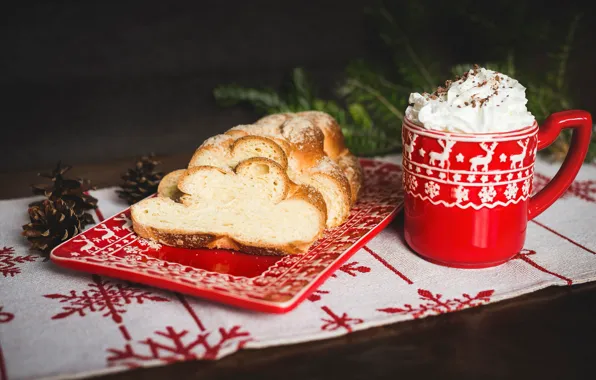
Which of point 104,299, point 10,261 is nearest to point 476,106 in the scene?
point 104,299

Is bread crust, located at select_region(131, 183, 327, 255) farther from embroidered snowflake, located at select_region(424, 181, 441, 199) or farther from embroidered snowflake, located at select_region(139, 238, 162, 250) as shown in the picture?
embroidered snowflake, located at select_region(424, 181, 441, 199)

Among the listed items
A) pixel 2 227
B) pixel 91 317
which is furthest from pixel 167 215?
pixel 2 227

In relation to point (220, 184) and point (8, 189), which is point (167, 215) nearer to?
point (220, 184)

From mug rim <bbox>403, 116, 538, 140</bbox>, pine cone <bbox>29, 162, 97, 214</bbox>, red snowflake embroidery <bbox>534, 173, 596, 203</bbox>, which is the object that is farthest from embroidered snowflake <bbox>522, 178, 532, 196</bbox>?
pine cone <bbox>29, 162, 97, 214</bbox>

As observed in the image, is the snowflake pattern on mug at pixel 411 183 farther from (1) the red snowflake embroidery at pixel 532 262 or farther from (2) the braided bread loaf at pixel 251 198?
(1) the red snowflake embroidery at pixel 532 262

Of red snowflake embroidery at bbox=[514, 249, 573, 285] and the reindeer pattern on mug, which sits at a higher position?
the reindeer pattern on mug

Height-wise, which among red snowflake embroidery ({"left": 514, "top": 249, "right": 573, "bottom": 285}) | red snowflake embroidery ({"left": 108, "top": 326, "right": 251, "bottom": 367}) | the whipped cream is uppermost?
the whipped cream
